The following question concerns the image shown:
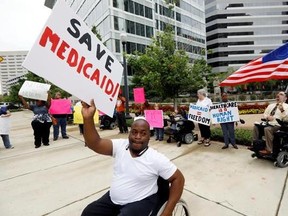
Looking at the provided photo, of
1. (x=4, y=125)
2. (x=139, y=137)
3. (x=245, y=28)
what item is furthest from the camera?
(x=245, y=28)

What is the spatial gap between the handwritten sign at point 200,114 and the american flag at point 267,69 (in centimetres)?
107

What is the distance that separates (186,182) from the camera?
4.56m

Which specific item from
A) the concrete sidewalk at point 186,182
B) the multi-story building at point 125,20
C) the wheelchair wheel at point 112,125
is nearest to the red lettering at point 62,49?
the concrete sidewalk at point 186,182

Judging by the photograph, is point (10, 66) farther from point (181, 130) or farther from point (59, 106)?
point (181, 130)

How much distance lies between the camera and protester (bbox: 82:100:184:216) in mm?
2338

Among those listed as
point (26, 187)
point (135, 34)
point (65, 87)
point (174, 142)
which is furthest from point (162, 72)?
point (135, 34)

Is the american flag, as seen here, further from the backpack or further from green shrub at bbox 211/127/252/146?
the backpack

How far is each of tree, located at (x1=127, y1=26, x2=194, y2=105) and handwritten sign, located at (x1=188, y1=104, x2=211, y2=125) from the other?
2.86 meters

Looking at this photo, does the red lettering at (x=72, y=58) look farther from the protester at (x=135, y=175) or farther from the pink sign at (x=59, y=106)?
the pink sign at (x=59, y=106)

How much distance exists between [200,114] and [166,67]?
3.40 meters

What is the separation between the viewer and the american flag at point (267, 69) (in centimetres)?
648

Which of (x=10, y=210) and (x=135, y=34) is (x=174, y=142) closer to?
(x=10, y=210)

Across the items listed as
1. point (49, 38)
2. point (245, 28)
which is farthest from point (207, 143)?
point (245, 28)

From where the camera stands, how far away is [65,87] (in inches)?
90.1
